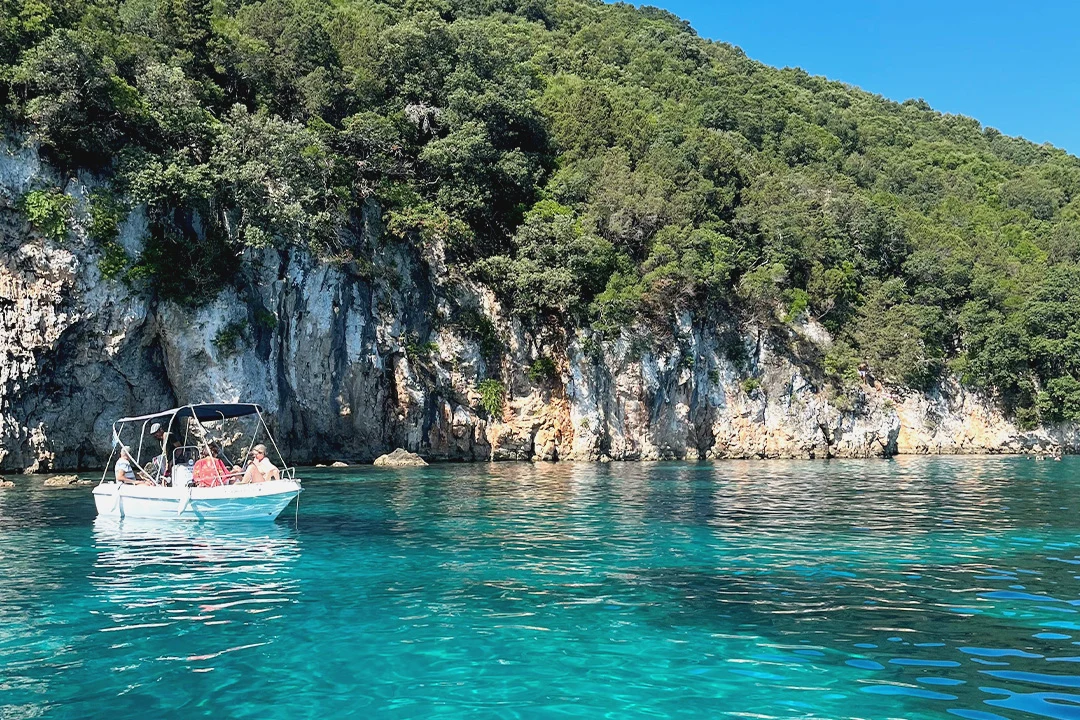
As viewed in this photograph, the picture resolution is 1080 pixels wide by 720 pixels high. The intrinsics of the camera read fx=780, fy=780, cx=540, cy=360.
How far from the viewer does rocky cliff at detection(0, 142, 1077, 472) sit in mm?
34250

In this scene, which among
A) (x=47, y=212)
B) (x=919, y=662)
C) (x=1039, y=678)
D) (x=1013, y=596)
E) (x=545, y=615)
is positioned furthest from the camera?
(x=47, y=212)

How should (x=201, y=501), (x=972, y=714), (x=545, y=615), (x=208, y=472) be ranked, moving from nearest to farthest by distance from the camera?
1. (x=972, y=714)
2. (x=545, y=615)
3. (x=201, y=501)
4. (x=208, y=472)

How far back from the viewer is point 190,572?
14.3 meters

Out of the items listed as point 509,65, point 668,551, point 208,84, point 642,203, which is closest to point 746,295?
point 642,203

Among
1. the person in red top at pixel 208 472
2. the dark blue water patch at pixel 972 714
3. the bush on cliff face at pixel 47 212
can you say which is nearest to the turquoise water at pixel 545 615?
the dark blue water patch at pixel 972 714

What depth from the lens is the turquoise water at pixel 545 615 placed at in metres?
7.79

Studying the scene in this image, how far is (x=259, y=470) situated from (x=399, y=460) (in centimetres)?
2083

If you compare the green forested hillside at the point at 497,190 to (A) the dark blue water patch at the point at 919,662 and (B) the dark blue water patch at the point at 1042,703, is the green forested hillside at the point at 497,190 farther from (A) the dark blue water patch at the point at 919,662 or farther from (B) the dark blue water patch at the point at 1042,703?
(B) the dark blue water patch at the point at 1042,703

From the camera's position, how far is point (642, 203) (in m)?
51.4

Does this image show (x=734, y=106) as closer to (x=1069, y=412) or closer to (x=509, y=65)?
(x=509, y=65)

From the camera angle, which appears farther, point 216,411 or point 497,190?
point 497,190

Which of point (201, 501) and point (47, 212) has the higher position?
point (47, 212)

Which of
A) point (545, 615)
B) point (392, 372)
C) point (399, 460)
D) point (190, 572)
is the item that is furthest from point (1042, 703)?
point (392, 372)

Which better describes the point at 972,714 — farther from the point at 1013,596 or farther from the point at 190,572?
the point at 190,572
